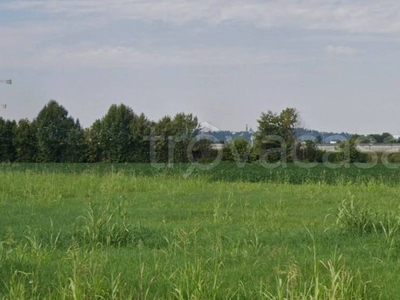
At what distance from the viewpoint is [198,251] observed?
6039mm

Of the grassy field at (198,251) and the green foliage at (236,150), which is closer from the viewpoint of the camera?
the grassy field at (198,251)

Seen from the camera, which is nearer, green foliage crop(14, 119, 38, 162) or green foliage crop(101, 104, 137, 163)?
green foliage crop(101, 104, 137, 163)

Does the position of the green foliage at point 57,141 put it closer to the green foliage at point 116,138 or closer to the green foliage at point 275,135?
the green foliage at point 116,138

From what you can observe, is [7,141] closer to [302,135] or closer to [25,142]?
[25,142]

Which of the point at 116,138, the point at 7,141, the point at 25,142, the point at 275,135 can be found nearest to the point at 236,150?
the point at 275,135

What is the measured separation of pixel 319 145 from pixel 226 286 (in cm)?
3189

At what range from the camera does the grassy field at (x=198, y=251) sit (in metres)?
4.39

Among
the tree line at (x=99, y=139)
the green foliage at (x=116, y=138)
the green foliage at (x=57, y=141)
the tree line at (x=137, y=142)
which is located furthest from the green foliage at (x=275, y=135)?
the green foliage at (x=57, y=141)

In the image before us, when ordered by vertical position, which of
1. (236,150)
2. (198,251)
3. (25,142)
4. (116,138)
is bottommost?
(198,251)

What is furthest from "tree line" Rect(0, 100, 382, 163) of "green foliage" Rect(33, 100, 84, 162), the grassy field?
the grassy field

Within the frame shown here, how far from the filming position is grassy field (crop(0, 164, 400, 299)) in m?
4.39

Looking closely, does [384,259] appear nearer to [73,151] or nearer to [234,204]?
[234,204]

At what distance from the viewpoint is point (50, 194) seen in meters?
12.8

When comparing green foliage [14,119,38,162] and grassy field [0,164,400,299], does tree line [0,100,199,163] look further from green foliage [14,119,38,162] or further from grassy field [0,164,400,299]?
grassy field [0,164,400,299]
